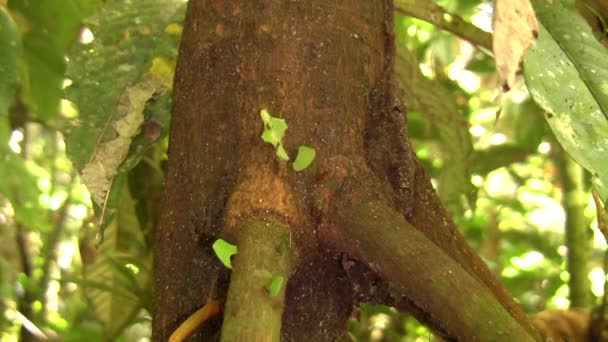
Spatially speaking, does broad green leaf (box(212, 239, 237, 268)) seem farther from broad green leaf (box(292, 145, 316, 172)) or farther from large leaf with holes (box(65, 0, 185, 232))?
large leaf with holes (box(65, 0, 185, 232))

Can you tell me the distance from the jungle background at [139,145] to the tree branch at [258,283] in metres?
0.20

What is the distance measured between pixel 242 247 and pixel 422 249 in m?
0.15

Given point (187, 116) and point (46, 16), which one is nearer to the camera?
point (187, 116)

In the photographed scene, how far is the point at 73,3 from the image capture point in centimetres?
128

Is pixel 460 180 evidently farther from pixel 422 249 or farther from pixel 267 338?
pixel 267 338

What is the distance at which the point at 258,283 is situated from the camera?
57 centimetres

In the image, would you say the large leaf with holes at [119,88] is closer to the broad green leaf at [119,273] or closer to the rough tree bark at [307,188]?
the rough tree bark at [307,188]

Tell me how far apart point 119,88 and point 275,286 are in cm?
41

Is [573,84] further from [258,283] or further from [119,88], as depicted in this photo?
[119,88]

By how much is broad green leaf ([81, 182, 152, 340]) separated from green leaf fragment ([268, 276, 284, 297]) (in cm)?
72

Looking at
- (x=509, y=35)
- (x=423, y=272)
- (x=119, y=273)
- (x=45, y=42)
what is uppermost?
(x=509, y=35)

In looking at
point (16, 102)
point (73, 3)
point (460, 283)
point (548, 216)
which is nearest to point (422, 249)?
point (460, 283)

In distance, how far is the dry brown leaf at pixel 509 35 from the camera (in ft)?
1.87

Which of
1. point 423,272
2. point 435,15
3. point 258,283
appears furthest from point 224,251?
point 435,15
